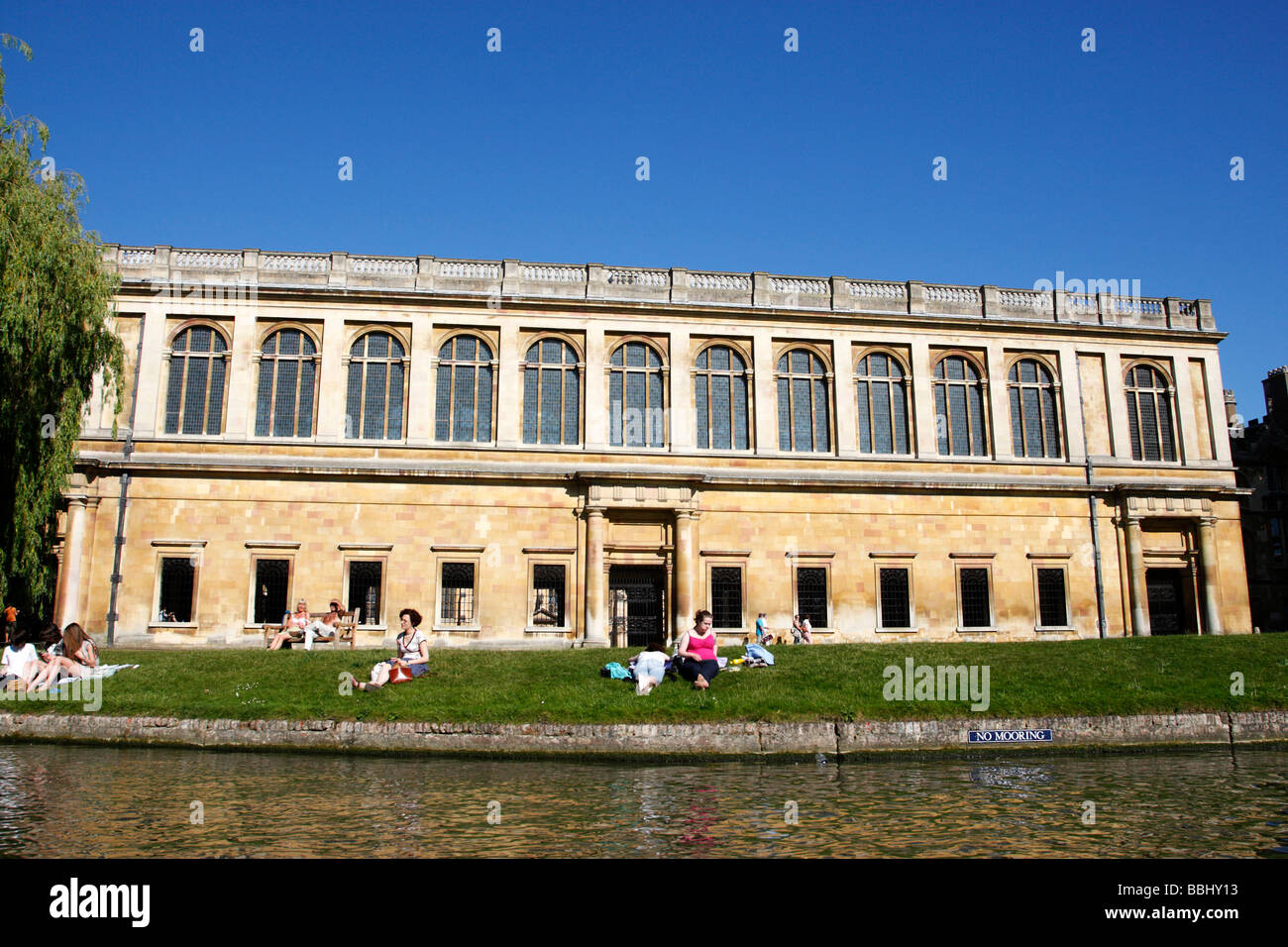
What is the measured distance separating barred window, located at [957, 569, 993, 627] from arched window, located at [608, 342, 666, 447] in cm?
1249

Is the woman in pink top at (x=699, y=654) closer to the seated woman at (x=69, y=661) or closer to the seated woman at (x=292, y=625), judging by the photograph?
the seated woman at (x=69, y=661)

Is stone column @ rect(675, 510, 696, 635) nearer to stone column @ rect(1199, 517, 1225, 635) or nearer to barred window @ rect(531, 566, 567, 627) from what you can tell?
barred window @ rect(531, 566, 567, 627)

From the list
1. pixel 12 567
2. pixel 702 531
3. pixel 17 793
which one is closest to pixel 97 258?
pixel 12 567

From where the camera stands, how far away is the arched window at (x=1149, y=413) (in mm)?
37656

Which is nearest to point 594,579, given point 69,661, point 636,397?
point 636,397

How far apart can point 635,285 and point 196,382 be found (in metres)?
16.3

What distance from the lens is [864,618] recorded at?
34.2 meters

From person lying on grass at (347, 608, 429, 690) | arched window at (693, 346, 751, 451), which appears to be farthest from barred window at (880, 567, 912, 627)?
person lying on grass at (347, 608, 429, 690)

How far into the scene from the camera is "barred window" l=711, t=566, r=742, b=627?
111 feet

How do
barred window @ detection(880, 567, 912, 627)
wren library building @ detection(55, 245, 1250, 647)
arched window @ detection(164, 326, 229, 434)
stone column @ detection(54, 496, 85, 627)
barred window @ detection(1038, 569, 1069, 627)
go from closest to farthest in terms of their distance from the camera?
1. stone column @ detection(54, 496, 85, 627)
2. wren library building @ detection(55, 245, 1250, 647)
3. arched window @ detection(164, 326, 229, 434)
4. barred window @ detection(880, 567, 912, 627)
5. barred window @ detection(1038, 569, 1069, 627)

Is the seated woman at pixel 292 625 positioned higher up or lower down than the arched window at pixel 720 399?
lower down

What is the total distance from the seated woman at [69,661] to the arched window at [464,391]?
576 inches

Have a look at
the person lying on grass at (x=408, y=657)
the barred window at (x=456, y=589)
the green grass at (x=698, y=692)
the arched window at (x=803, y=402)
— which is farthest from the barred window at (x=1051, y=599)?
the person lying on grass at (x=408, y=657)

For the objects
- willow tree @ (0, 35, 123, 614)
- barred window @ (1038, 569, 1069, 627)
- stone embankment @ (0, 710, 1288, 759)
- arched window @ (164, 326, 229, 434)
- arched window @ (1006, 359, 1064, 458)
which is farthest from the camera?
arched window @ (1006, 359, 1064, 458)
